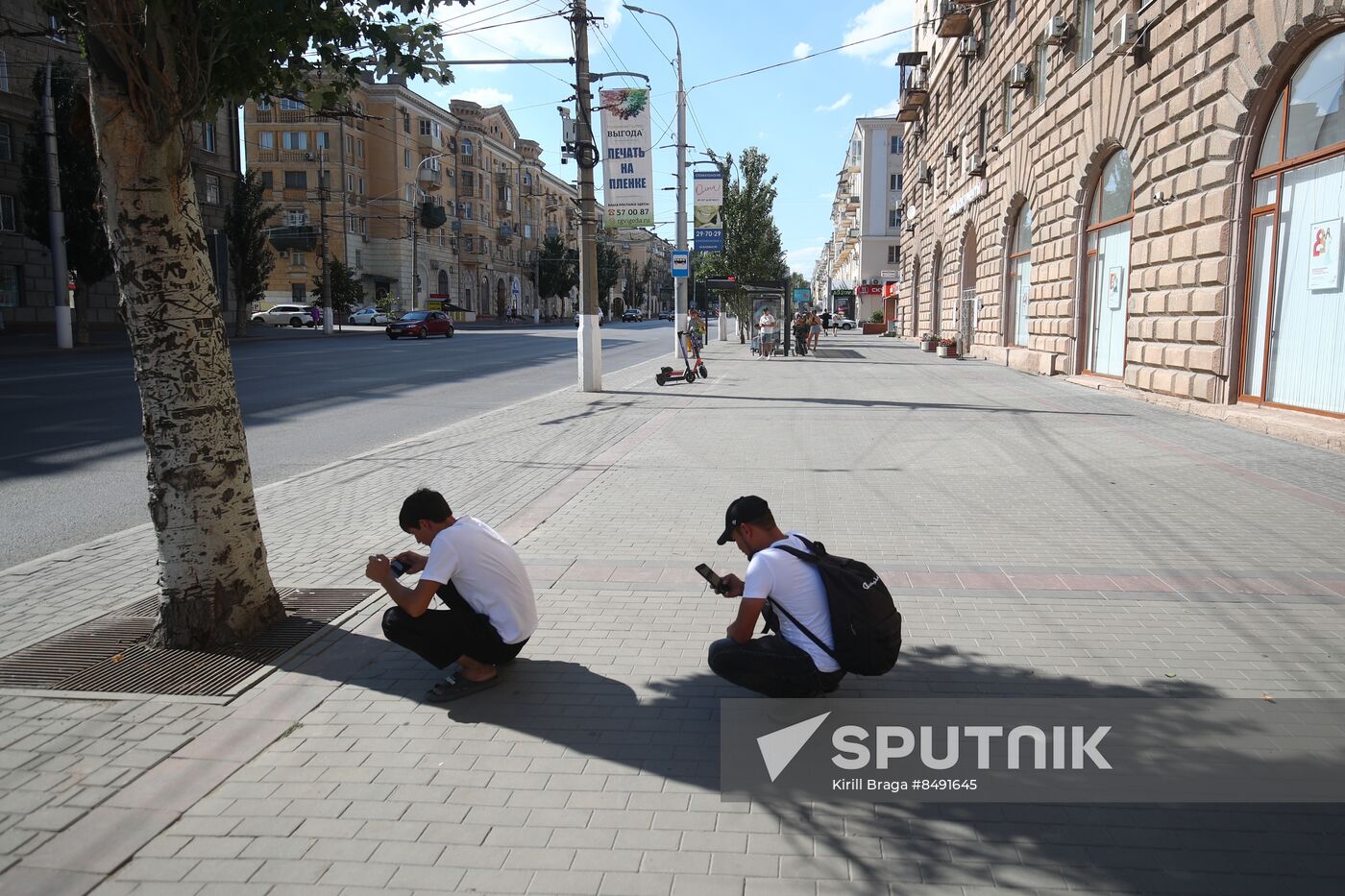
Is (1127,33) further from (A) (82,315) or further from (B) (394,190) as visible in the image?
(B) (394,190)

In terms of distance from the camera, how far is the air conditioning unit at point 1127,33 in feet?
51.8

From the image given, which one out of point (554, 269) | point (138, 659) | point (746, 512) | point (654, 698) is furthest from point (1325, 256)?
point (554, 269)

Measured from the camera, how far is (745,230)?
4409 centimetres

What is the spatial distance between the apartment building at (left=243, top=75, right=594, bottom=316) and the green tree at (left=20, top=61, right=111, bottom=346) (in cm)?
2694

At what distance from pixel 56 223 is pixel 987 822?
3377cm

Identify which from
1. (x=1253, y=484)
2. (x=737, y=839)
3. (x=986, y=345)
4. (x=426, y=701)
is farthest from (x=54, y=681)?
(x=986, y=345)

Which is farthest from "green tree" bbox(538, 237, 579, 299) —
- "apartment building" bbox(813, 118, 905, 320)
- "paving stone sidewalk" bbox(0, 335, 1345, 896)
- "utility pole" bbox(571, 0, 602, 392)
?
"paving stone sidewalk" bbox(0, 335, 1345, 896)

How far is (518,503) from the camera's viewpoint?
816 centimetres

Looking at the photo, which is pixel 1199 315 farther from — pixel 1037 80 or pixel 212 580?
pixel 212 580

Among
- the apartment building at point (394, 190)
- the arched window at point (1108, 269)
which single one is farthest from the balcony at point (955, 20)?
the apartment building at point (394, 190)

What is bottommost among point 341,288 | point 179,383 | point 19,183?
point 179,383

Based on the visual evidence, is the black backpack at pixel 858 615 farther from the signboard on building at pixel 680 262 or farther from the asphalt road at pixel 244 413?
the signboard on building at pixel 680 262

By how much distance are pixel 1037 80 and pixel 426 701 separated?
74.9 feet

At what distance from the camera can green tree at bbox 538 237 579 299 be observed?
95125 mm
